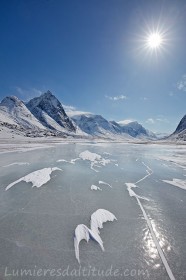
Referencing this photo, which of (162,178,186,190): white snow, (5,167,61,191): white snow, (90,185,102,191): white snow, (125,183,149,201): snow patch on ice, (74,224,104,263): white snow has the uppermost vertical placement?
(162,178,186,190): white snow

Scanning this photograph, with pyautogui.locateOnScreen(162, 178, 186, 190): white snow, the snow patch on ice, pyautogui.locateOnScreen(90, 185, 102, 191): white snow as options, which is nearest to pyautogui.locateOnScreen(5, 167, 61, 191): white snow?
pyautogui.locateOnScreen(90, 185, 102, 191): white snow

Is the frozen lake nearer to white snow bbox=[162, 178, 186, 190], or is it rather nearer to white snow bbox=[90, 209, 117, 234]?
white snow bbox=[90, 209, 117, 234]

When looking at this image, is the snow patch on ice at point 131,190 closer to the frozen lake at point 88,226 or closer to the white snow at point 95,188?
the frozen lake at point 88,226

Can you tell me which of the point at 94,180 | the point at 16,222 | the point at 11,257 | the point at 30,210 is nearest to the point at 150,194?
the point at 94,180

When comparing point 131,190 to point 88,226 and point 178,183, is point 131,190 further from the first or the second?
point 88,226

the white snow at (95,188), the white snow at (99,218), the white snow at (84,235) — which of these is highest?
the white snow at (95,188)

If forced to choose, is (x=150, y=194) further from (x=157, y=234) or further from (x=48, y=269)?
(x=48, y=269)

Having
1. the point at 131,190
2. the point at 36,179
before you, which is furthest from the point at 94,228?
the point at 36,179

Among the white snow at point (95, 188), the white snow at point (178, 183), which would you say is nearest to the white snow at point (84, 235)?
the white snow at point (95, 188)
